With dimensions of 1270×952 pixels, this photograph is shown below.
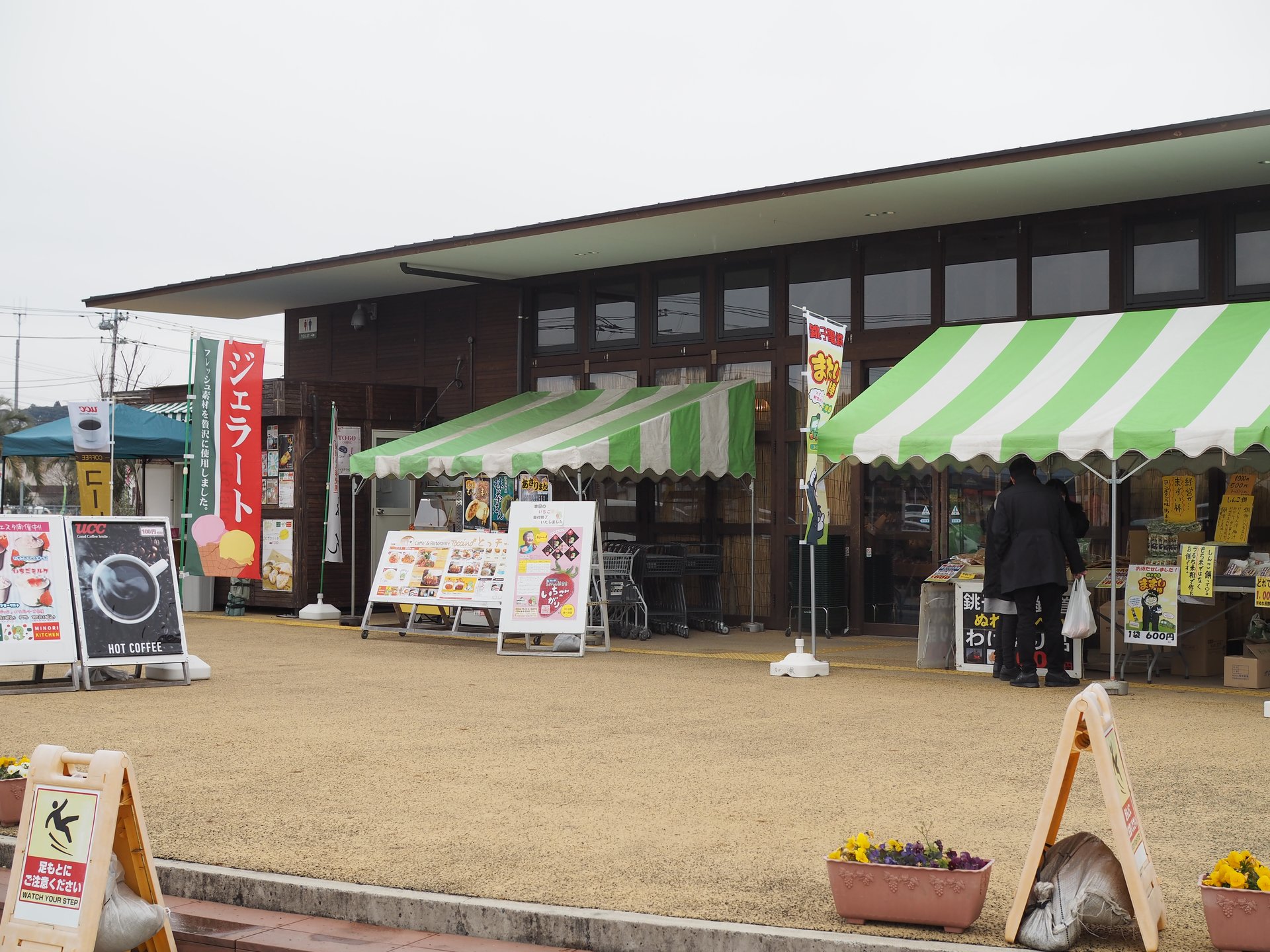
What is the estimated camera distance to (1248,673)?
1058 cm

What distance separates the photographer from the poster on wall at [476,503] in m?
15.4

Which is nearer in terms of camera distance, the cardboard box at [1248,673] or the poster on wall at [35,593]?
the poster on wall at [35,593]

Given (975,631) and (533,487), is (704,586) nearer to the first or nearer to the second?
(533,487)

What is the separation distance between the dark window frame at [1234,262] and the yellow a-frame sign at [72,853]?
10.8 meters

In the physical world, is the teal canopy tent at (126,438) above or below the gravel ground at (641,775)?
above

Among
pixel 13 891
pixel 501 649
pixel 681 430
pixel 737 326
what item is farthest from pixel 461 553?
pixel 13 891

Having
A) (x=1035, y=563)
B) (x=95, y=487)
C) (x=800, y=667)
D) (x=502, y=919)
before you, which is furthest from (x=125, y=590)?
(x=502, y=919)

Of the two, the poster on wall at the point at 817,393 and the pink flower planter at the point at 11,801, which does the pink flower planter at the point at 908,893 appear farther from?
the poster on wall at the point at 817,393

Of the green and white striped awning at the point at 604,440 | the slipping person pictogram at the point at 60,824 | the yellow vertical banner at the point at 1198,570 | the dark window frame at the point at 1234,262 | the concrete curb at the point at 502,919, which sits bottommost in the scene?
the concrete curb at the point at 502,919

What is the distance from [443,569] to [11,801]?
8279 millimetres

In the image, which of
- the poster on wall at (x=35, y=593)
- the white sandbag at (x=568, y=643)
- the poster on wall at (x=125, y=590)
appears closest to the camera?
the poster on wall at (x=35, y=593)

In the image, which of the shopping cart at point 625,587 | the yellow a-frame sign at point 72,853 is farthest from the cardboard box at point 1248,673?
the yellow a-frame sign at point 72,853

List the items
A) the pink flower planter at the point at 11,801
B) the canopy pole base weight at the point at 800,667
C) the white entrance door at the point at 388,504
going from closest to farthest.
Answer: the pink flower planter at the point at 11,801, the canopy pole base weight at the point at 800,667, the white entrance door at the point at 388,504

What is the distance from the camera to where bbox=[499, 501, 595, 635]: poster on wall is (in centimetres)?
1266
